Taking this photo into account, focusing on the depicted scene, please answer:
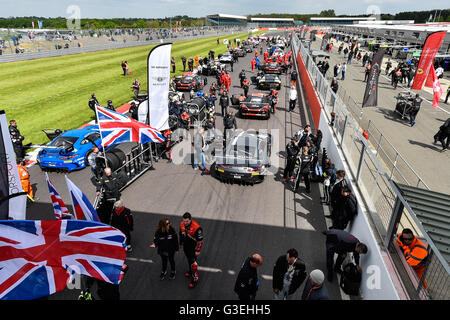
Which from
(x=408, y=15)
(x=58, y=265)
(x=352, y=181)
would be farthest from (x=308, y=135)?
(x=408, y=15)

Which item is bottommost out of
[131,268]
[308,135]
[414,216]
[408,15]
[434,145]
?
[131,268]

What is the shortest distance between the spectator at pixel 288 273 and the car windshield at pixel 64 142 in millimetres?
9401

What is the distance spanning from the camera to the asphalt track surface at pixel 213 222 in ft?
20.0

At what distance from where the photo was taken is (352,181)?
26.5ft

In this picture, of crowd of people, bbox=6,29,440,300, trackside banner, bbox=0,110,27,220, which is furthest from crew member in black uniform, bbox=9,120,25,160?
trackside banner, bbox=0,110,27,220

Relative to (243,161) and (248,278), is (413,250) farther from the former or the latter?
(243,161)

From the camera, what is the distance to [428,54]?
1340 cm

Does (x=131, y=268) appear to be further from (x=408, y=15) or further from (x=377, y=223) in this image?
(x=408, y=15)

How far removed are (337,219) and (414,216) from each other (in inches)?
104

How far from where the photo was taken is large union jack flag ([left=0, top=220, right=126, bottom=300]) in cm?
400

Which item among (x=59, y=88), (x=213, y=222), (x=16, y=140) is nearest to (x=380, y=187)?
(x=213, y=222)

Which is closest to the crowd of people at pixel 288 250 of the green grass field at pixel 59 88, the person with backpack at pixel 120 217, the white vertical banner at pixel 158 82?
the person with backpack at pixel 120 217

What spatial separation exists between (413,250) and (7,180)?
723 cm

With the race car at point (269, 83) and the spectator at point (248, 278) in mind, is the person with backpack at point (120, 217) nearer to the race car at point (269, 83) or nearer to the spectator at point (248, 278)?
the spectator at point (248, 278)
